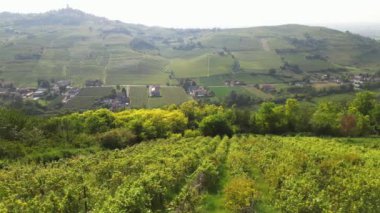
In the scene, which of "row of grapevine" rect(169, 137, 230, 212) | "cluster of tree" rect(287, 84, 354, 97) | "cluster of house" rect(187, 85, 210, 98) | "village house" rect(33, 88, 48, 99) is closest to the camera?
"row of grapevine" rect(169, 137, 230, 212)

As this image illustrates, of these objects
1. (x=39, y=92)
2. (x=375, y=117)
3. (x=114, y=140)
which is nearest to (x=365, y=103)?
(x=375, y=117)

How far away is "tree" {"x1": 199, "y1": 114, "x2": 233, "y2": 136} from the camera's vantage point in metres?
94.0

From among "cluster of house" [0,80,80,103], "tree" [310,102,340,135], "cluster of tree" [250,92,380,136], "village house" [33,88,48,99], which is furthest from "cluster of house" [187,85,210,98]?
"tree" [310,102,340,135]

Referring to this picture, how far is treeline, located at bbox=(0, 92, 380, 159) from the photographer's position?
266 ft

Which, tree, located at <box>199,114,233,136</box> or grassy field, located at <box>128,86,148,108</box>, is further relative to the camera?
grassy field, located at <box>128,86,148,108</box>

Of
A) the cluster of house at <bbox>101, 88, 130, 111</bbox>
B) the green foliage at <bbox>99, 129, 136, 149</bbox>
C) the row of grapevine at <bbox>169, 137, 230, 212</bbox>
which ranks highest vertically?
the row of grapevine at <bbox>169, 137, 230, 212</bbox>

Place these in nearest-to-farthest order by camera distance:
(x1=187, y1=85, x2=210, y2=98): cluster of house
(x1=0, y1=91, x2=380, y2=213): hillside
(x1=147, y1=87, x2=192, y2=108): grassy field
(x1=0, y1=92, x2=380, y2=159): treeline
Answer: (x1=0, y1=91, x2=380, y2=213): hillside → (x1=0, y1=92, x2=380, y2=159): treeline → (x1=147, y1=87, x2=192, y2=108): grassy field → (x1=187, y1=85, x2=210, y2=98): cluster of house

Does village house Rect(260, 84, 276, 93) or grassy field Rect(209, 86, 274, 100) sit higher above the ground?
village house Rect(260, 84, 276, 93)

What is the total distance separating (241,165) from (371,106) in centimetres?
6771

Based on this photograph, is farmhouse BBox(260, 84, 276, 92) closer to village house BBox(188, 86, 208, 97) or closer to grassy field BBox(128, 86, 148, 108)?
village house BBox(188, 86, 208, 97)

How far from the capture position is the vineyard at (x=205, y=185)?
2983 cm

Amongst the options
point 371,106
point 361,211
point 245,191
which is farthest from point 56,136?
point 371,106

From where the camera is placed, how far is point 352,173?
135 ft

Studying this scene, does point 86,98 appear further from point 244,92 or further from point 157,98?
point 244,92
